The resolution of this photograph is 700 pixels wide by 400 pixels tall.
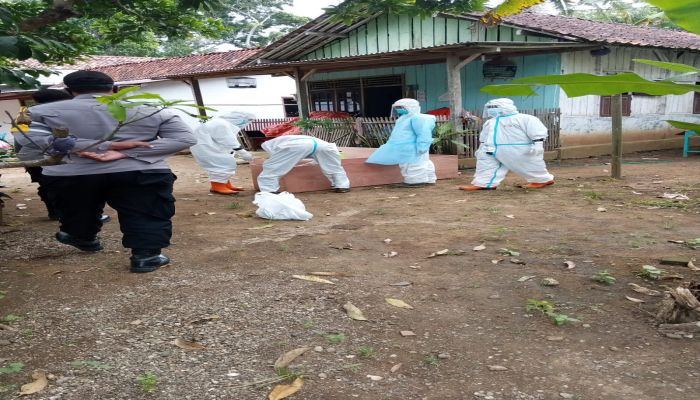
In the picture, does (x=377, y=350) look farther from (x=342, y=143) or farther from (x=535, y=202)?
(x=342, y=143)

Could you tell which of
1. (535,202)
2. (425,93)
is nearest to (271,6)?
(425,93)

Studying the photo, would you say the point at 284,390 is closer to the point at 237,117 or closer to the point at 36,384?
the point at 36,384

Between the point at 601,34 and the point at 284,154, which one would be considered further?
the point at 601,34

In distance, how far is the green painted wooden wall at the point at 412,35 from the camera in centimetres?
1086

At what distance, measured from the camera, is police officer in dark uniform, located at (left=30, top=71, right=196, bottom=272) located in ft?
10.6

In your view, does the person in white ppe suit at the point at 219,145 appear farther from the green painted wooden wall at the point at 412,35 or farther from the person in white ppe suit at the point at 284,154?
the green painted wooden wall at the point at 412,35

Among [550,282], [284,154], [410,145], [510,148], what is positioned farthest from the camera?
[410,145]

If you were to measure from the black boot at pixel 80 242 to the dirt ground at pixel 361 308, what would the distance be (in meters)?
0.09

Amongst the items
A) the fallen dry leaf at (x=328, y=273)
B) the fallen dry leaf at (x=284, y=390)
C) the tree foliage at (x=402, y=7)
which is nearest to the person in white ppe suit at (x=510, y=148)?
the tree foliage at (x=402, y=7)

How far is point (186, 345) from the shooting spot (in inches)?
98.3

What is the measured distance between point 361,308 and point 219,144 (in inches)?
209

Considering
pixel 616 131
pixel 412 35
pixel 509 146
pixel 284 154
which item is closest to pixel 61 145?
pixel 284 154

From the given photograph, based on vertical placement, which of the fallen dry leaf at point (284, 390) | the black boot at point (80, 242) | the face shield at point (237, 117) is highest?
the face shield at point (237, 117)

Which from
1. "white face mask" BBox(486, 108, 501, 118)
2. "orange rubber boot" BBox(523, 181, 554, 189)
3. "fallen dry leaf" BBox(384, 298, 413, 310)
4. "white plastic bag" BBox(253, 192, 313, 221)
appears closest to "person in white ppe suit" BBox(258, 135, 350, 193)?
"white plastic bag" BBox(253, 192, 313, 221)
